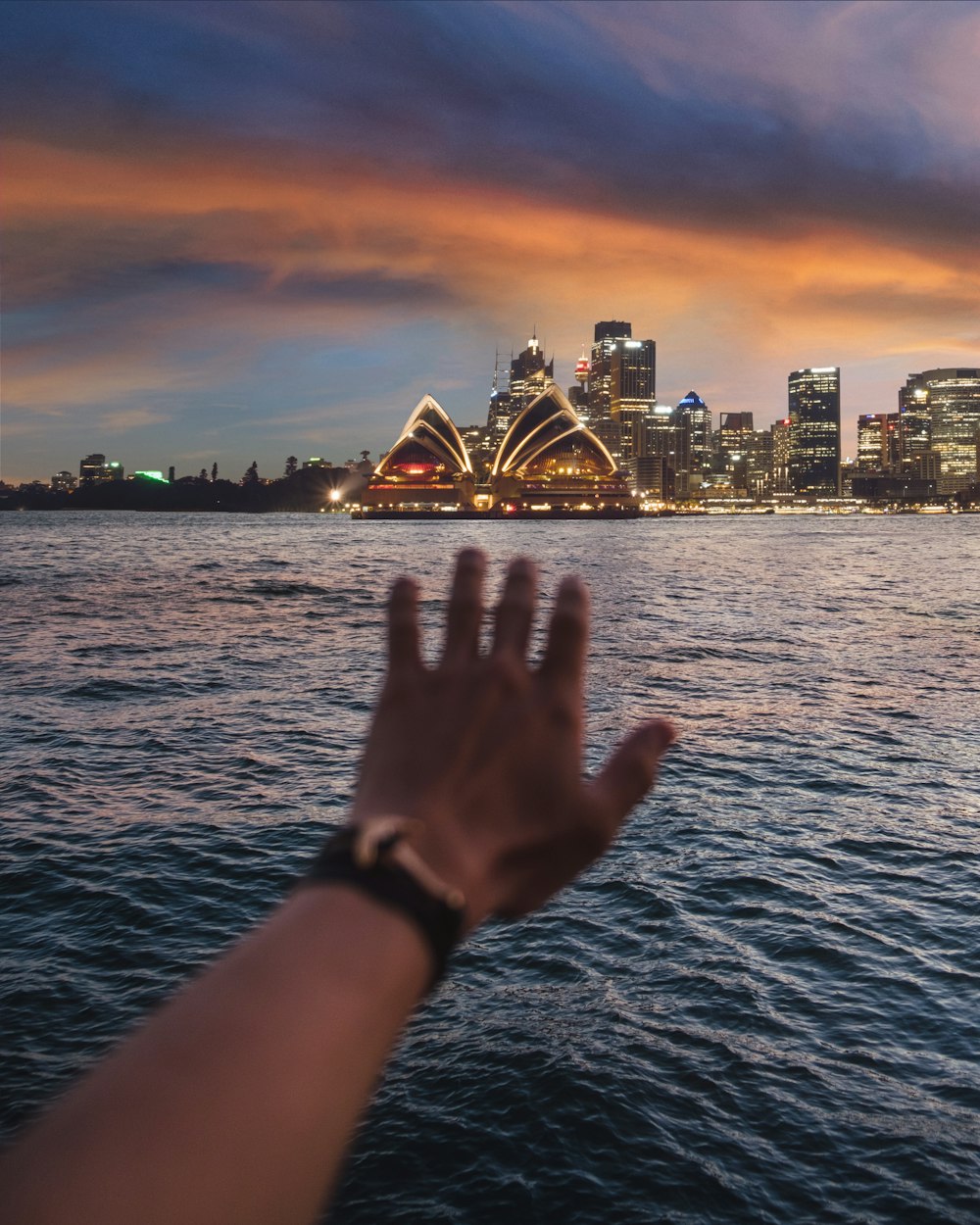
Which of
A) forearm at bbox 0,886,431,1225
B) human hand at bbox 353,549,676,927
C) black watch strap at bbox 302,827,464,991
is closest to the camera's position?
forearm at bbox 0,886,431,1225

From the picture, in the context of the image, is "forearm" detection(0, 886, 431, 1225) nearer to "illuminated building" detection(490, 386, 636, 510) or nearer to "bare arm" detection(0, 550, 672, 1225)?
"bare arm" detection(0, 550, 672, 1225)

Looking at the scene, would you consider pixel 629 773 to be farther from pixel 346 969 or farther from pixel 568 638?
pixel 346 969

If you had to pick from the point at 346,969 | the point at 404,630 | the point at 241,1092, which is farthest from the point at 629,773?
the point at 241,1092

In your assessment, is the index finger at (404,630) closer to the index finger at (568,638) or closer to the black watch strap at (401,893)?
the index finger at (568,638)

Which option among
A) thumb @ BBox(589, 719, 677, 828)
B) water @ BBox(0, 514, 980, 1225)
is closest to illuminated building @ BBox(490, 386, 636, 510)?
water @ BBox(0, 514, 980, 1225)

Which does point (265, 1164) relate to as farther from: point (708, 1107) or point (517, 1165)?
point (708, 1107)

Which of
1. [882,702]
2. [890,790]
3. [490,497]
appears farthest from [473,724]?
[490,497]
